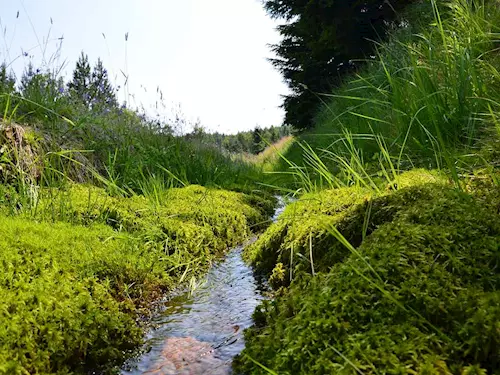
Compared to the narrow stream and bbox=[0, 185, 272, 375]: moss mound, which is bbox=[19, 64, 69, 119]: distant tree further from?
the narrow stream

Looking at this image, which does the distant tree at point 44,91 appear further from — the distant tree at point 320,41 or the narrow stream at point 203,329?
the distant tree at point 320,41

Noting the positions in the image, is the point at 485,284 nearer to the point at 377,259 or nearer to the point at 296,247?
the point at 377,259

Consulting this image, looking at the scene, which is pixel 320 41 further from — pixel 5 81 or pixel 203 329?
pixel 203 329

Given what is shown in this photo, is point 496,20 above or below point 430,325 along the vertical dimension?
above

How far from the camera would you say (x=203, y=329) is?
195 cm

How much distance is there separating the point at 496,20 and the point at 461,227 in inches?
111

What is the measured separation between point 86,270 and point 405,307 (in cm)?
149

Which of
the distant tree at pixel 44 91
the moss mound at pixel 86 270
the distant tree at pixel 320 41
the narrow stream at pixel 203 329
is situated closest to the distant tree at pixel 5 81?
the distant tree at pixel 44 91

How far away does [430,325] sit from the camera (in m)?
1.04

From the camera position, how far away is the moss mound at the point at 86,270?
150cm

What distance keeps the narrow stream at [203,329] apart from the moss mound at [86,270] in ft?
0.40

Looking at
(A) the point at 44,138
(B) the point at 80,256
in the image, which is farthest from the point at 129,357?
(A) the point at 44,138

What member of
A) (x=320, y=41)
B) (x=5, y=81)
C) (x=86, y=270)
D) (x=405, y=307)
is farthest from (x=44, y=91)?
(x=320, y=41)

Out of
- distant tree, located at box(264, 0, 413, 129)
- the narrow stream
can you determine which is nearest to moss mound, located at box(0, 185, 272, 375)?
the narrow stream
